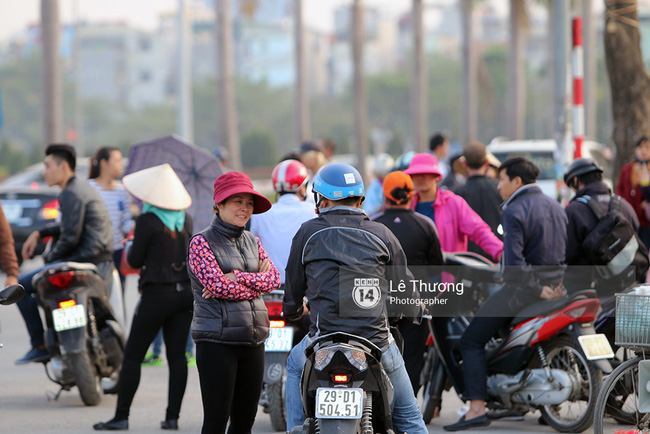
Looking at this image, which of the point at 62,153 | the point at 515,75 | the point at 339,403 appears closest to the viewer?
the point at 339,403

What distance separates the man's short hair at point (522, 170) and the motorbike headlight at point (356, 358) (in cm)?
281

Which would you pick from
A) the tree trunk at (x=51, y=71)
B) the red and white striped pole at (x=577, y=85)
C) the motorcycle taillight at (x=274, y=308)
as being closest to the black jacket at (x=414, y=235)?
the motorcycle taillight at (x=274, y=308)

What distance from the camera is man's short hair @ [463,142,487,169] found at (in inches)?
384

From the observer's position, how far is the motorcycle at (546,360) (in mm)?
7328

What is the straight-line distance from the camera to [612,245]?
7867 millimetres

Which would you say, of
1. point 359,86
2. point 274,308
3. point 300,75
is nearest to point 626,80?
point 274,308

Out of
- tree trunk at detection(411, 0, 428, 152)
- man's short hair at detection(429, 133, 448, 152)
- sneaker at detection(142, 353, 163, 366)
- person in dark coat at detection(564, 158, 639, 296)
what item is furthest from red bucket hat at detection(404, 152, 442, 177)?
tree trunk at detection(411, 0, 428, 152)

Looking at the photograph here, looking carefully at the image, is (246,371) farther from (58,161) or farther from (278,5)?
(278,5)

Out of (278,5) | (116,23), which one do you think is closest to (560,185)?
(116,23)

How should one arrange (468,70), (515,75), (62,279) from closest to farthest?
(62,279)
(468,70)
(515,75)

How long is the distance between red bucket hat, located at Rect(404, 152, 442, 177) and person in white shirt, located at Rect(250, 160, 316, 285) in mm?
829

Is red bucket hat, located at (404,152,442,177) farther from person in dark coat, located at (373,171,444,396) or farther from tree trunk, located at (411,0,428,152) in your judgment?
tree trunk, located at (411,0,428,152)

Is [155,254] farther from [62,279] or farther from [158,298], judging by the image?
[62,279]

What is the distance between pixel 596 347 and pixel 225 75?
25.2 metres
